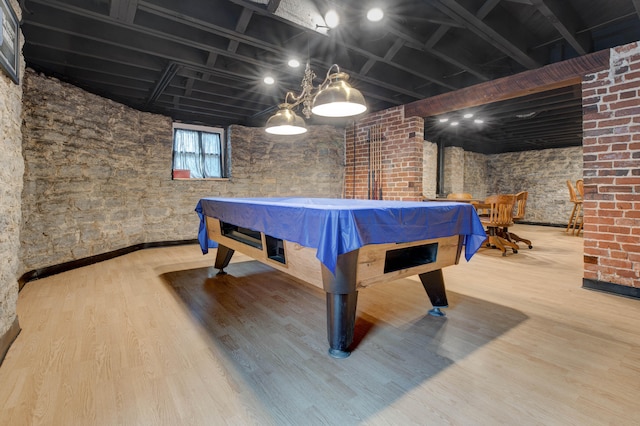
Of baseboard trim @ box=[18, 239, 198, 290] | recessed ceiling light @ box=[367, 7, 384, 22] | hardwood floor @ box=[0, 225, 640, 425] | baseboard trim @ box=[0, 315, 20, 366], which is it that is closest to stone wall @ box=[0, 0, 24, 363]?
baseboard trim @ box=[0, 315, 20, 366]

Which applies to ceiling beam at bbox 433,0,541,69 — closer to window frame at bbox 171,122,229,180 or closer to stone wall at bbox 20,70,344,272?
stone wall at bbox 20,70,344,272

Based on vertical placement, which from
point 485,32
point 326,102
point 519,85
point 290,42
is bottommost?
point 326,102

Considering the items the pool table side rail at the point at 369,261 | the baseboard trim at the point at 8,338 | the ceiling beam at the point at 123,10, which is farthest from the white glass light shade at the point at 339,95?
the baseboard trim at the point at 8,338

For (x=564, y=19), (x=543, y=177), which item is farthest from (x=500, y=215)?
(x=543, y=177)

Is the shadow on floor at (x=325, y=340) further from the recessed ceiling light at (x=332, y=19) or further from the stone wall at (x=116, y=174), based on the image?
the recessed ceiling light at (x=332, y=19)

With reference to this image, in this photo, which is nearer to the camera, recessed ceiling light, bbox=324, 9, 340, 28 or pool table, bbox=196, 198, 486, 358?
pool table, bbox=196, 198, 486, 358

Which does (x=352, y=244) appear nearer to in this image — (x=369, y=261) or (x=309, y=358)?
(x=369, y=261)

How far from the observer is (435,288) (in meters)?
2.26

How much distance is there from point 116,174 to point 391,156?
162 inches

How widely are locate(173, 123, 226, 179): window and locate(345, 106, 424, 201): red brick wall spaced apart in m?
2.51

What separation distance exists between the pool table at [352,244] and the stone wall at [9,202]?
138 cm

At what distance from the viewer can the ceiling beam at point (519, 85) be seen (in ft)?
9.14

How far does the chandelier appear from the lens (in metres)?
2.13

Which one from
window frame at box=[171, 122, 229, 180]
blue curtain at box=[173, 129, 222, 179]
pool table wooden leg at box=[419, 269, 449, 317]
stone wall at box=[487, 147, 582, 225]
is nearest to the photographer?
pool table wooden leg at box=[419, 269, 449, 317]
